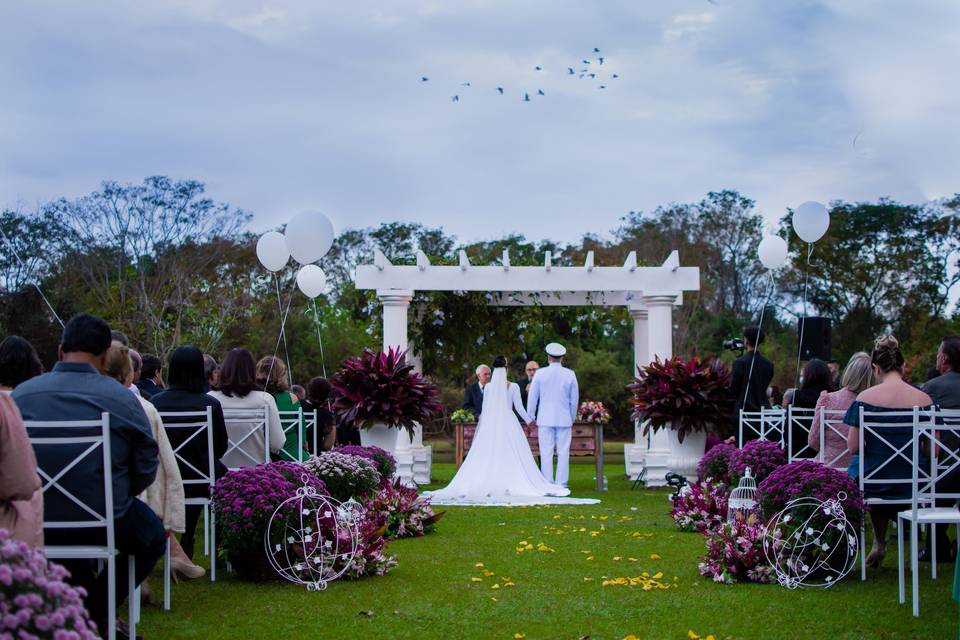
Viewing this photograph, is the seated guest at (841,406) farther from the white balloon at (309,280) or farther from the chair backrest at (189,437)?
the white balloon at (309,280)

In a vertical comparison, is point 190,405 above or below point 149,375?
below

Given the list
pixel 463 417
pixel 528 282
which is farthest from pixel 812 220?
pixel 463 417

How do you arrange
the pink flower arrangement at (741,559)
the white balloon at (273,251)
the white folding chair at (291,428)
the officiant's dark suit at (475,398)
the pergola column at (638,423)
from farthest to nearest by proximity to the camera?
the officiant's dark suit at (475,398), the pergola column at (638,423), the white balloon at (273,251), the white folding chair at (291,428), the pink flower arrangement at (741,559)

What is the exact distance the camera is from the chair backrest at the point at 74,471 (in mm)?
4418

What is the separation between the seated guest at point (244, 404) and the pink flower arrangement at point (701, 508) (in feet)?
12.6

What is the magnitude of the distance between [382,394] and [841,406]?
20.3ft

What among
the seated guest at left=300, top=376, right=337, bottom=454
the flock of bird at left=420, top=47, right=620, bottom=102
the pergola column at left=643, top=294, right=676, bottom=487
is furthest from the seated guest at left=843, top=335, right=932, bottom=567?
the pergola column at left=643, top=294, right=676, bottom=487

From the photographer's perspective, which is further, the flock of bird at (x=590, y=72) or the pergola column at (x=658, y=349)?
the pergola column at (x=658, y=349)

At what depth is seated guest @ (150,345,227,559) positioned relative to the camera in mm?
6629

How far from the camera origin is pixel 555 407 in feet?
46.9

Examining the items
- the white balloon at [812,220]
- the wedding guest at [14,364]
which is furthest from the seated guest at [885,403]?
the wedding guest at [14,364]

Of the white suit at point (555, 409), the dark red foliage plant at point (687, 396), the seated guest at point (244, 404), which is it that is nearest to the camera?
the seated guest at point (244, 404)

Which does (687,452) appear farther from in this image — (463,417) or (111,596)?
(111,596)

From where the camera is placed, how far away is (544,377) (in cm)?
1430
